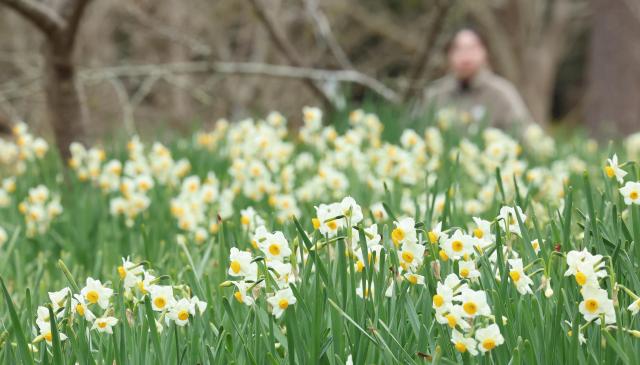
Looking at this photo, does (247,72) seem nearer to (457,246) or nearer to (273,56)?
(457,246)

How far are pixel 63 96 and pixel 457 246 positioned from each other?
3.46 m

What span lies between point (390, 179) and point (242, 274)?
2279 millimetres

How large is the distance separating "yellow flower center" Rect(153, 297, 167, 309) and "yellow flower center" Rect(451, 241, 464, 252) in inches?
23.9

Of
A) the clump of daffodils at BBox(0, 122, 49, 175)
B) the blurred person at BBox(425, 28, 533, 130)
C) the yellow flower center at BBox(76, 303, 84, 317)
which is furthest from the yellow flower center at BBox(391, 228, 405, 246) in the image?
the blurred person at BBox(425, 28, 533, 130)

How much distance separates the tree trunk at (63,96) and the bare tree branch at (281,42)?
1540 millimetres

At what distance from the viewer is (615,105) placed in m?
9.20

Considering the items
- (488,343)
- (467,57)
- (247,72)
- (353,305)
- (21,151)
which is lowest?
(488,343)

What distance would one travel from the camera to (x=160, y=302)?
5.40 ft

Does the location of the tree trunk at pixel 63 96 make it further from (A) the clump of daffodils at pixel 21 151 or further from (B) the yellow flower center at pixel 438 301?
(B) the yellow flower center at pixel 438 301

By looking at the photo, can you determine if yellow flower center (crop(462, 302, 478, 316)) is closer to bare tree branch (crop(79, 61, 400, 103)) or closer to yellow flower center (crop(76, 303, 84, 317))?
yellow flower center (crop(76, 303, 84, 317))

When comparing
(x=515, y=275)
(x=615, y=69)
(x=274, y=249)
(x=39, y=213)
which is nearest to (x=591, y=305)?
(x=515, y=275)

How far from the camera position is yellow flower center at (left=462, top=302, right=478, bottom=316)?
1.41 metres

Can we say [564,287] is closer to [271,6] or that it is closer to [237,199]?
[237,199]

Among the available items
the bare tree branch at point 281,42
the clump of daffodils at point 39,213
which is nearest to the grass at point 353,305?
the clump of daffodils at point 39,213
